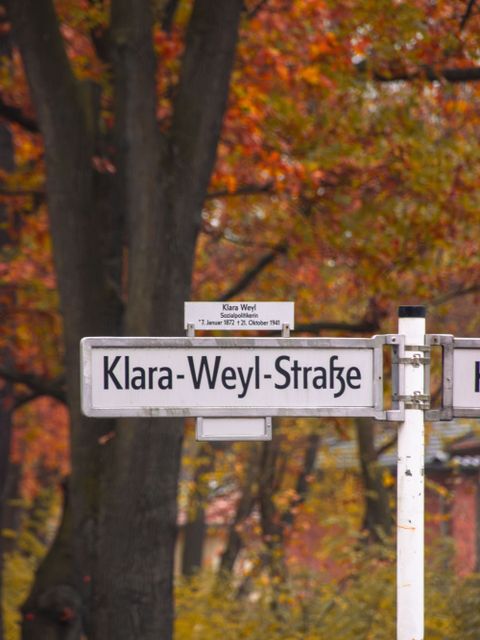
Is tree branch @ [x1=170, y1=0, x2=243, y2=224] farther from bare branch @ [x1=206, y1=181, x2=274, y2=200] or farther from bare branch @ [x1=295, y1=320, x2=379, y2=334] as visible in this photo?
bare branch @ [x1=206, y1=181, x2=274, y2=200]

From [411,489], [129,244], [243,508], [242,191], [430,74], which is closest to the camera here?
[411,489]

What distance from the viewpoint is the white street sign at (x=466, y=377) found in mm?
4688

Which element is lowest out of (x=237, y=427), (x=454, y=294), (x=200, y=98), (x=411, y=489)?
(x=411, y=489)

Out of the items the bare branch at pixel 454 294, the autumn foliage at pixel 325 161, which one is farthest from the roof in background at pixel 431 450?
the autumn foliage at pixel 325 161

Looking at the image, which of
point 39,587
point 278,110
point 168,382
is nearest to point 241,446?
point 278,110

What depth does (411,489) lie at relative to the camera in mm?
4562

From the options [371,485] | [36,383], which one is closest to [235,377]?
[36,383]

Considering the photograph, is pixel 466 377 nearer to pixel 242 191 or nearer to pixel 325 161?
pixel 325 161

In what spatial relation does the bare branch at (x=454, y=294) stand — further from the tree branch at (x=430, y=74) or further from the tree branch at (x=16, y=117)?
the tree branch at (x=16, y=117)

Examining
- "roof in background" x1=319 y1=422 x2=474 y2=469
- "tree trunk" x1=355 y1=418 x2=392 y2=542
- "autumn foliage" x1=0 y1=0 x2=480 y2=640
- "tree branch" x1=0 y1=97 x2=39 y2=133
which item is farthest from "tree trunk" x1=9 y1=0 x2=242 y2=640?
"roof in background" x1=319 y1=422 x2=474 y2=469

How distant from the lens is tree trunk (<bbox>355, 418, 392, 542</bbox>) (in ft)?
55.2

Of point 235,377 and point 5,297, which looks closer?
point 235,377

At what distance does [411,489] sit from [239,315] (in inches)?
38.4

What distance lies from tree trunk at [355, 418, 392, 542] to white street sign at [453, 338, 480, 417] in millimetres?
12032
